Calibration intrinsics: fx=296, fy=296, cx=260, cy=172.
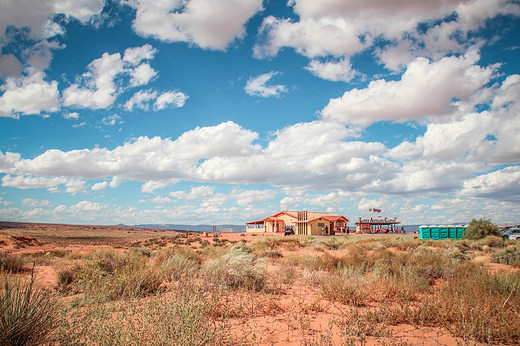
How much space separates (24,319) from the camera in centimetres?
389

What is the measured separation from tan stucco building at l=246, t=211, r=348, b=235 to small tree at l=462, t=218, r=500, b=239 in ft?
80.0

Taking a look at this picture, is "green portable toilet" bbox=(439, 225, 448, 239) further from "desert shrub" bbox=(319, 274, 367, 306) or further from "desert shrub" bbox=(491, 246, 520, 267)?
"desert shrub" bbox=(319, 274, 367, 306)

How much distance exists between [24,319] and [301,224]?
4967 centimetres

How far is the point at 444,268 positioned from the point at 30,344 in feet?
39.7

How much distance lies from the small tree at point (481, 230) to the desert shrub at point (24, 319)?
105 feet

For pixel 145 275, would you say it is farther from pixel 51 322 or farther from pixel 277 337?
pixel 277 337

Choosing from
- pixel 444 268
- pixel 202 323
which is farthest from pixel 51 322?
pixel 444 268

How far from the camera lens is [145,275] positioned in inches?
312

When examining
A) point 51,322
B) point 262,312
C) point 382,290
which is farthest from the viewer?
point 382,290

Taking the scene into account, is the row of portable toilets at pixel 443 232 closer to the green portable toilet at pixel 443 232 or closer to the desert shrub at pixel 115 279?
the green portable toilet at pixel 443 232

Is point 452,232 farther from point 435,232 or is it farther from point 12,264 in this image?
point 12,264

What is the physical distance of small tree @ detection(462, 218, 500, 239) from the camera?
26.7 m

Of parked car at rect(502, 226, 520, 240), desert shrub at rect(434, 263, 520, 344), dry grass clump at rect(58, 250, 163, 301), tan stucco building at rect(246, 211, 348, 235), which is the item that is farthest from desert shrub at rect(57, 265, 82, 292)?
tan stucco building at rect(246, 211, 348, 235)

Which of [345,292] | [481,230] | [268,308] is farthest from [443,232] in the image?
[268,308]
